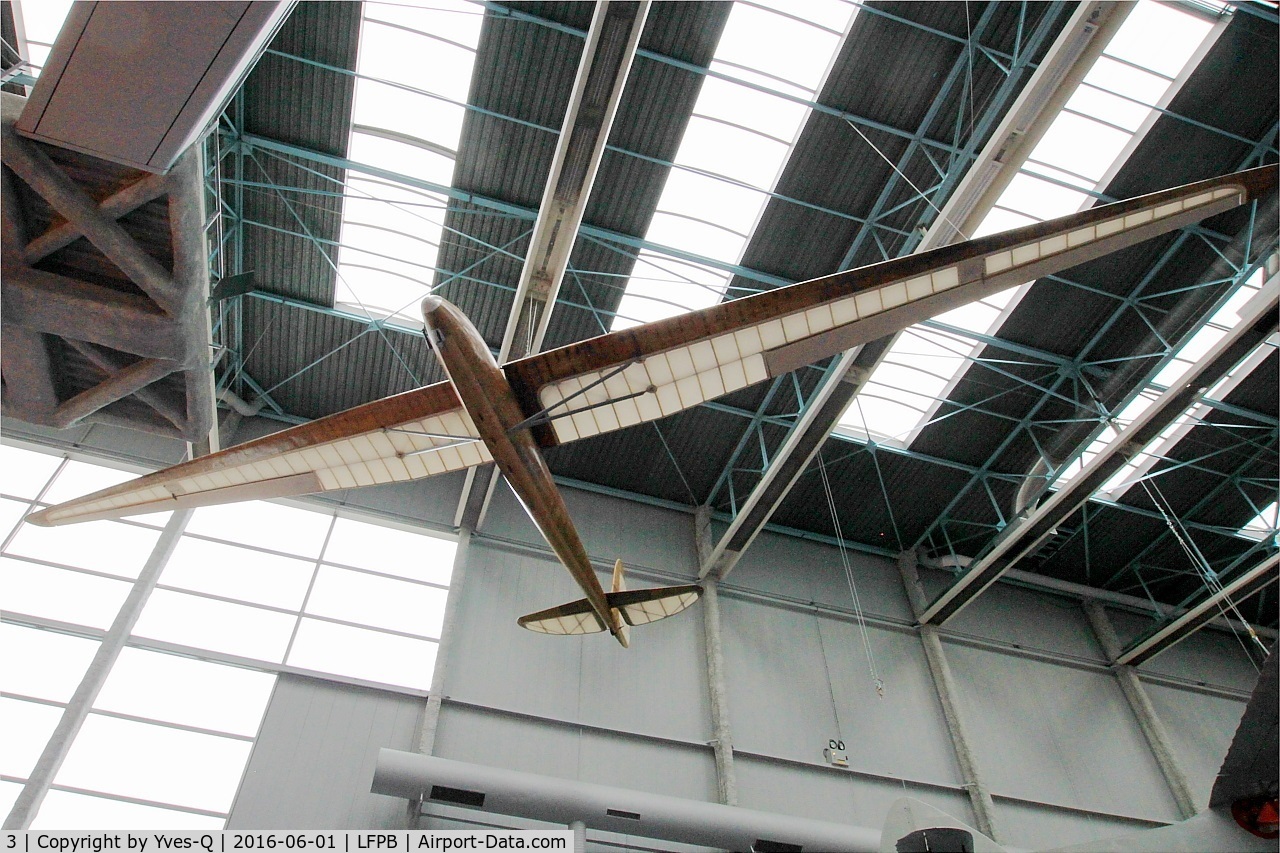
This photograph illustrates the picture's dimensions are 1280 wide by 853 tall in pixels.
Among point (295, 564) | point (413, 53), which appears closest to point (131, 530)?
point (295, 564)

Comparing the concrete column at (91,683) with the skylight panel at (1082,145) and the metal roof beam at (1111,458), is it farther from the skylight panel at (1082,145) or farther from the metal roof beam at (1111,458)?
the skylight panel at (1082,145)

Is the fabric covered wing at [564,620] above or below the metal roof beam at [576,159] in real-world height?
below

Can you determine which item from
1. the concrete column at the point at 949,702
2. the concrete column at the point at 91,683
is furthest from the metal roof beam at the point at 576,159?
the concrete column at the point at 949,702

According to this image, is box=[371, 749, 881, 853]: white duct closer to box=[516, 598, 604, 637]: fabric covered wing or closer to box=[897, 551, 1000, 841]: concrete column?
box=[516, 598, 604, 637]: fabric covered wing

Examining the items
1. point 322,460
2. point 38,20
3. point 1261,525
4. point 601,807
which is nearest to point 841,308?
point 322,460

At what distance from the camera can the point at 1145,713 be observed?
946 inches

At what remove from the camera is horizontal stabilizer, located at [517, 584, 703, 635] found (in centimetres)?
1488

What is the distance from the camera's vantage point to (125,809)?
1425 cm

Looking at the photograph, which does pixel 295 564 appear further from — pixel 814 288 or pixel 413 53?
pixel 814 288

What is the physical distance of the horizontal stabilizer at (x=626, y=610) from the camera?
14.9 m

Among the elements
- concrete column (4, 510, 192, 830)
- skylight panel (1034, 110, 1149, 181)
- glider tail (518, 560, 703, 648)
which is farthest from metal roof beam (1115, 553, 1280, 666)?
concrete column (4, 510, 192, 830)

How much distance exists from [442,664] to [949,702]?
1441cm
